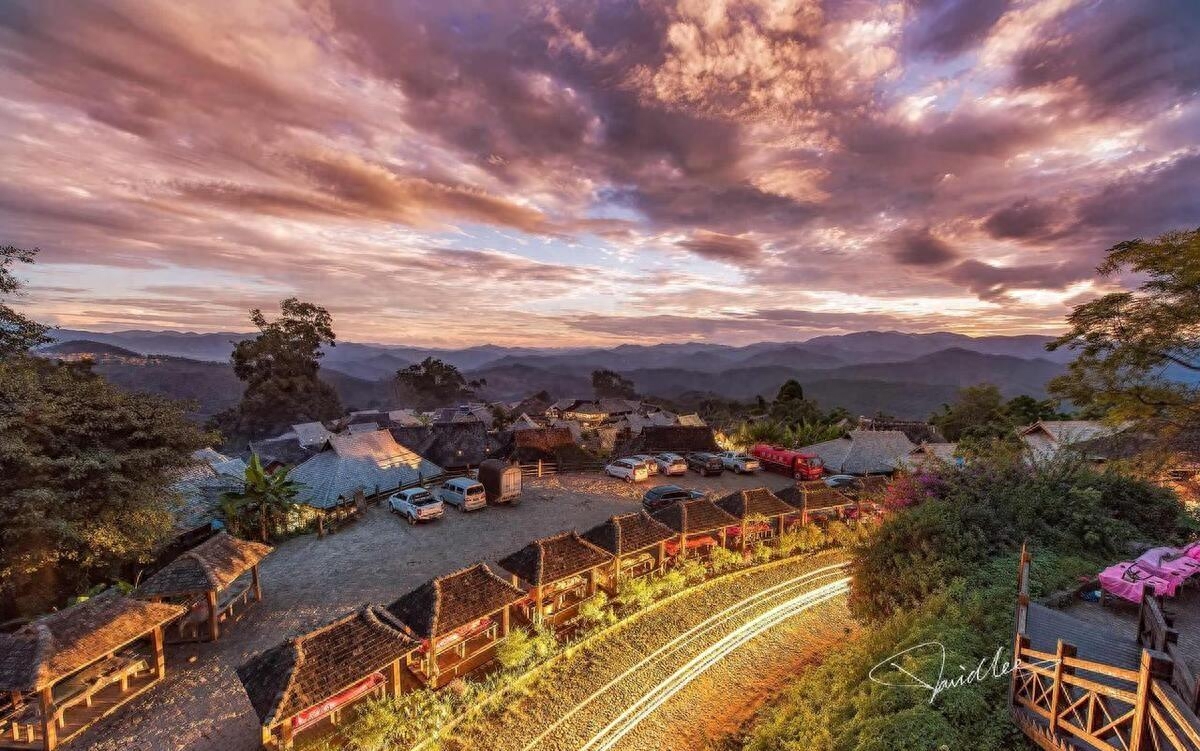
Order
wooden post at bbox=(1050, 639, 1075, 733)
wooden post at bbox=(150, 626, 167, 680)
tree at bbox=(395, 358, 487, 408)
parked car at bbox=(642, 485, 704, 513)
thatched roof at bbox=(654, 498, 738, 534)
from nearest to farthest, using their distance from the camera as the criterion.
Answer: wooden post at bbox=(1050, 639, 1075, 733) < wooden post at bbox=(150, 626, 167, 680) < thatched roof at bbox=(654, 498, 738, 534) < parked car at bbox=(642, 485, 704, 513) < tree at bbox=(395, 358, 487, 408)

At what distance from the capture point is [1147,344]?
14.5 metres

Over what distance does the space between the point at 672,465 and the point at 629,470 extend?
311 cm

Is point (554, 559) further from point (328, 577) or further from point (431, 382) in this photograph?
point (431, 382)

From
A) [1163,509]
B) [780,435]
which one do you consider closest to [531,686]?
[1163,509]

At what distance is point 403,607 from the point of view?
11.7 m

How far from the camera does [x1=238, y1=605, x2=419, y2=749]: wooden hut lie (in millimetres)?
8469

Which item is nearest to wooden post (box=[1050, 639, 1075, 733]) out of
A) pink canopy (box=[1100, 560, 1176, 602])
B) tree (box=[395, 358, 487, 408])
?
pink canopy (box=[1100, 560, 1176, 602])

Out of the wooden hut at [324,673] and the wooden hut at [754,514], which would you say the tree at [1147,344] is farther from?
the wooden hut at [324,673]

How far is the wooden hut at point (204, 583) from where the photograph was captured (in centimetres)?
1208

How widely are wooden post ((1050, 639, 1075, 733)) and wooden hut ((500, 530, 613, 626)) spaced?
1048 cm

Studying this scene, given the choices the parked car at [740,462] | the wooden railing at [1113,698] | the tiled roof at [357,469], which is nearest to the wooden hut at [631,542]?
the wooden railing at [1113,698]

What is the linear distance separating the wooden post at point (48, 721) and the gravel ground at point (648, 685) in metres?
7.46

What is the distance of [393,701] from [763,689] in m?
9.19

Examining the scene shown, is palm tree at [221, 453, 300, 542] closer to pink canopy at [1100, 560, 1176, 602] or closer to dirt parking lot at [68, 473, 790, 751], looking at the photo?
dirt parking lot at [68, 473, 790, 751]
